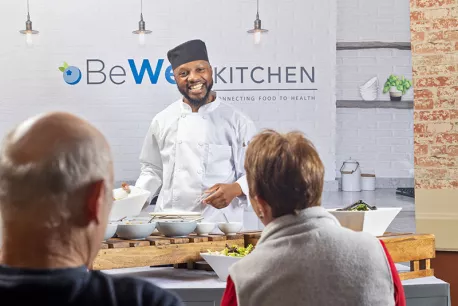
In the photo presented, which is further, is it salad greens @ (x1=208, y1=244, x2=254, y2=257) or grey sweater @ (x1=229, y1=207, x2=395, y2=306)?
salad greens @ (x1=208, y1=244, x2=254, y2=257)

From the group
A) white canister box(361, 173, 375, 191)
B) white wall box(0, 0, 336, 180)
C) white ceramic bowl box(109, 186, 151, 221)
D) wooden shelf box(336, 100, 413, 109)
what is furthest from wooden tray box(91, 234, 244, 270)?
wooden shelf box(336, 100, 413, 109)

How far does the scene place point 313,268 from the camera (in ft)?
→ 5.79

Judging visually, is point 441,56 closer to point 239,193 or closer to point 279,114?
point 239,193

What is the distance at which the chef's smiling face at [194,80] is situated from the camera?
4824mm

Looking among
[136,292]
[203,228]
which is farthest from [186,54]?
[136,292]

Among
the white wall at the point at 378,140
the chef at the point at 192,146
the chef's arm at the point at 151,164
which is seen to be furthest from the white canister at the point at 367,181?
the chef's arm at the point at 151,164

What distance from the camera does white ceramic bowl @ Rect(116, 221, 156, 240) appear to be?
101 inches

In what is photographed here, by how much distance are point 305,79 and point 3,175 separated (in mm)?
5033

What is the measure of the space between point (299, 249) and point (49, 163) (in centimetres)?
93

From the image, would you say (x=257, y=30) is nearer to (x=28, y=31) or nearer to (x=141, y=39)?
(x=141, y=39)

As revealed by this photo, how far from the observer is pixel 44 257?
1.01 m

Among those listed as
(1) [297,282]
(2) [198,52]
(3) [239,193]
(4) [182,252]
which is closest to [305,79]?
(2) [198,52]

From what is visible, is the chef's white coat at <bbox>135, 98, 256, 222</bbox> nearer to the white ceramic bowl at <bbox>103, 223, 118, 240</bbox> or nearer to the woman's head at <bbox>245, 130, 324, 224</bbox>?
the white ceramic bowl at <bbox>103, 223, 118, 240</bbox>

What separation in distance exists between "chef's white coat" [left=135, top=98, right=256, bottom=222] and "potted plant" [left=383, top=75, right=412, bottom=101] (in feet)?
6.00
